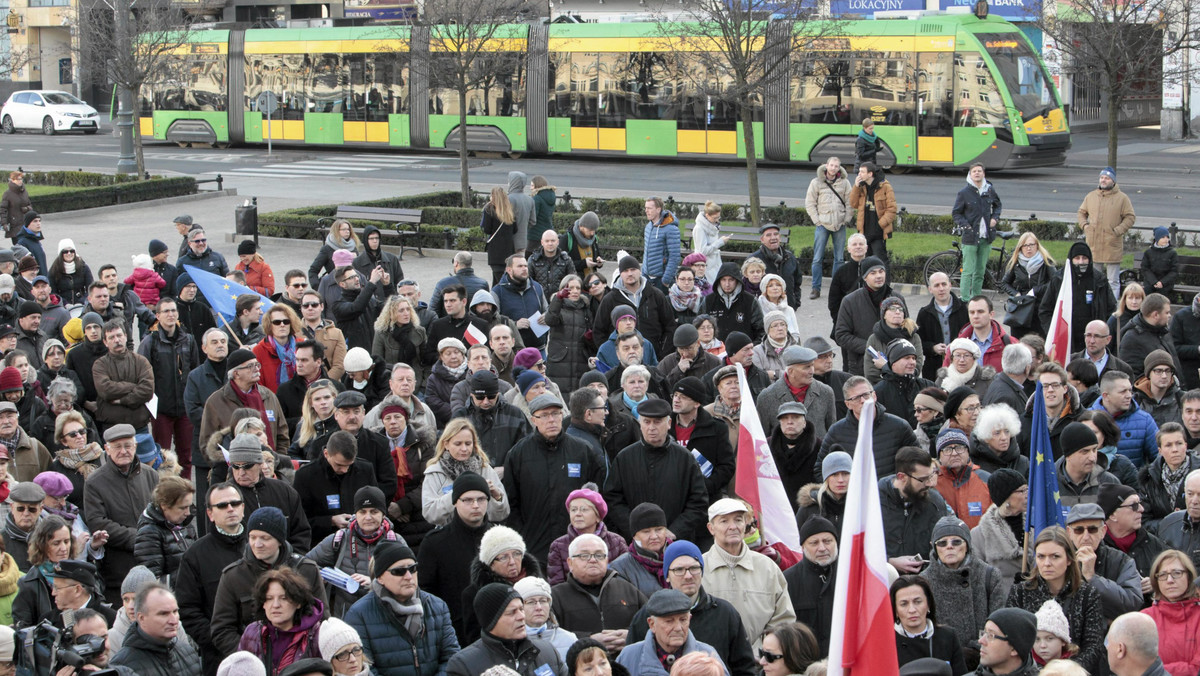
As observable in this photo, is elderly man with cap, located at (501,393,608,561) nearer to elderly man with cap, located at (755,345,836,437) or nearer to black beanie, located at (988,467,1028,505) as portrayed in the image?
elderly man with cap, located at (755,345,836,437)

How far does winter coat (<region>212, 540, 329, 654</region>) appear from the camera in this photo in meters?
7.22

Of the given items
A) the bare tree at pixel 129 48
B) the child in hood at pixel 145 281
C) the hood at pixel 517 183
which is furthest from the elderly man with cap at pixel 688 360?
the bare tree at pixel 129 48

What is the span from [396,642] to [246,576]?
0.96 metres

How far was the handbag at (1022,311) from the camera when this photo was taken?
14.0 meters

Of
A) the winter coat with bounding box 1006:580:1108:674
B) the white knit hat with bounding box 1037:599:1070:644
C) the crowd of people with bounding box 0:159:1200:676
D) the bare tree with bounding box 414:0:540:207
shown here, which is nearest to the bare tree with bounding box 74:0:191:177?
the bare tree with bounding box 414:0:540:207

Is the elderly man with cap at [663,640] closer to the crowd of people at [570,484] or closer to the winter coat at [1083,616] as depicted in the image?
the crowd of people at [570,484]

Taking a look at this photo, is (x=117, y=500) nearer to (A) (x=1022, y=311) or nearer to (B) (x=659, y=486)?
(B) (x=659, y=486)

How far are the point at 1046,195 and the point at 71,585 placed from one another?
2504cm

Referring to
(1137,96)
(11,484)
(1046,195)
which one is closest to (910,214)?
(1046,195)

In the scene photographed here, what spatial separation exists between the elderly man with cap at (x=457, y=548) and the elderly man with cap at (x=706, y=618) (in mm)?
1354

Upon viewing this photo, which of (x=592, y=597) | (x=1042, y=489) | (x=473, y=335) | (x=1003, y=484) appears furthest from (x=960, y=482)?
(x=473, y=335)

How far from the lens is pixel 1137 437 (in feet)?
31.9

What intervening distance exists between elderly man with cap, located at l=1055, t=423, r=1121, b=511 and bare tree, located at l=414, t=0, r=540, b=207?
18.6 metres

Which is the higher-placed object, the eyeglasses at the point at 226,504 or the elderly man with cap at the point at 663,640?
the eyeglasses at the point at 226,504
